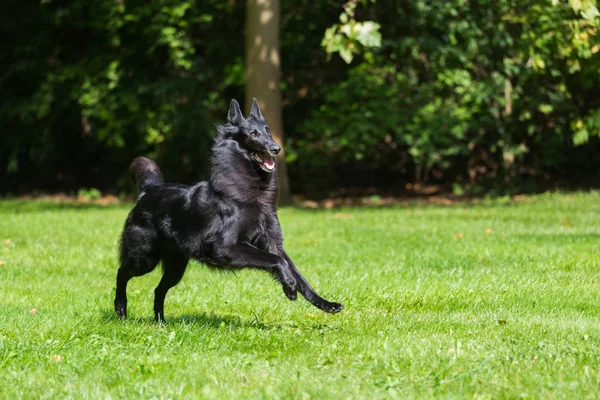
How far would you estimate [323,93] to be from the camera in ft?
71.0

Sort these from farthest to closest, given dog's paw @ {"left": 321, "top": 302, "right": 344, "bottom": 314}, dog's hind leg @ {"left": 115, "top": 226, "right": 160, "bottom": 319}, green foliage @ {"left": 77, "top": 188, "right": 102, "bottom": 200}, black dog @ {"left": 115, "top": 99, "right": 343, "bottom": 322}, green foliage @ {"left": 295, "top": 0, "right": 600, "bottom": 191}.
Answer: green foliage @ {"left": 77, "top": 188, "right": 102, "bottom": 200}, green foliage @ {"left": 295, "top": 0, "right": 600, "bottom": 191}, dog's hind leg @ {"left": 115, "top": 226, "right": 160, "bottom": 319}, black dog @ {"left": 115, "top": 99, "right": 343, "bottom": 322}, dog's paw @ {"left": 321, "top": 302, "right": 344, "bottom": 314}

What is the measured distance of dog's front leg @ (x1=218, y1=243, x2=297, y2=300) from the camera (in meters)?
5.63

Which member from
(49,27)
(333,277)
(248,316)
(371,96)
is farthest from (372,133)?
(248,316)

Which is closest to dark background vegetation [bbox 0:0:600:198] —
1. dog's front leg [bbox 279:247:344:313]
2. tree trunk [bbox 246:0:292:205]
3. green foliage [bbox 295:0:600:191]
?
green foliage [bbox 295:0:600:191]

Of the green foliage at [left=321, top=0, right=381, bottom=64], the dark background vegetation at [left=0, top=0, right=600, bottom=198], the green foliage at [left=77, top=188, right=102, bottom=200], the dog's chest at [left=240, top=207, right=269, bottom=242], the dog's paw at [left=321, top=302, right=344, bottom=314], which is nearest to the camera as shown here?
the dog's paw at [left=321, top=302, right=344, bottom=314]

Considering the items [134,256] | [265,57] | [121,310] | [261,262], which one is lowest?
[121,310]

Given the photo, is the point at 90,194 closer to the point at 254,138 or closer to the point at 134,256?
the point at 134,256

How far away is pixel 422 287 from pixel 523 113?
14.0m

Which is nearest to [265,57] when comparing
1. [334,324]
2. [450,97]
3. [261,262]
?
[450,97]

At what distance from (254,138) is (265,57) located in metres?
11.8

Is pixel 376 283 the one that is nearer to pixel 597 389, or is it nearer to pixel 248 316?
pixel 248 316

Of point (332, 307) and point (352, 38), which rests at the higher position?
point (352, 38)

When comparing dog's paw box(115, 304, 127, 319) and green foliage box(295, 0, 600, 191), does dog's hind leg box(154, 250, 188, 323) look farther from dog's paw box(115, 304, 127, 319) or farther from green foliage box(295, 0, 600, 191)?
green foliage box(295, 0, 600, 191)

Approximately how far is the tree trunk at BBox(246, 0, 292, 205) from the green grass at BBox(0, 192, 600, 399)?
6381mm
